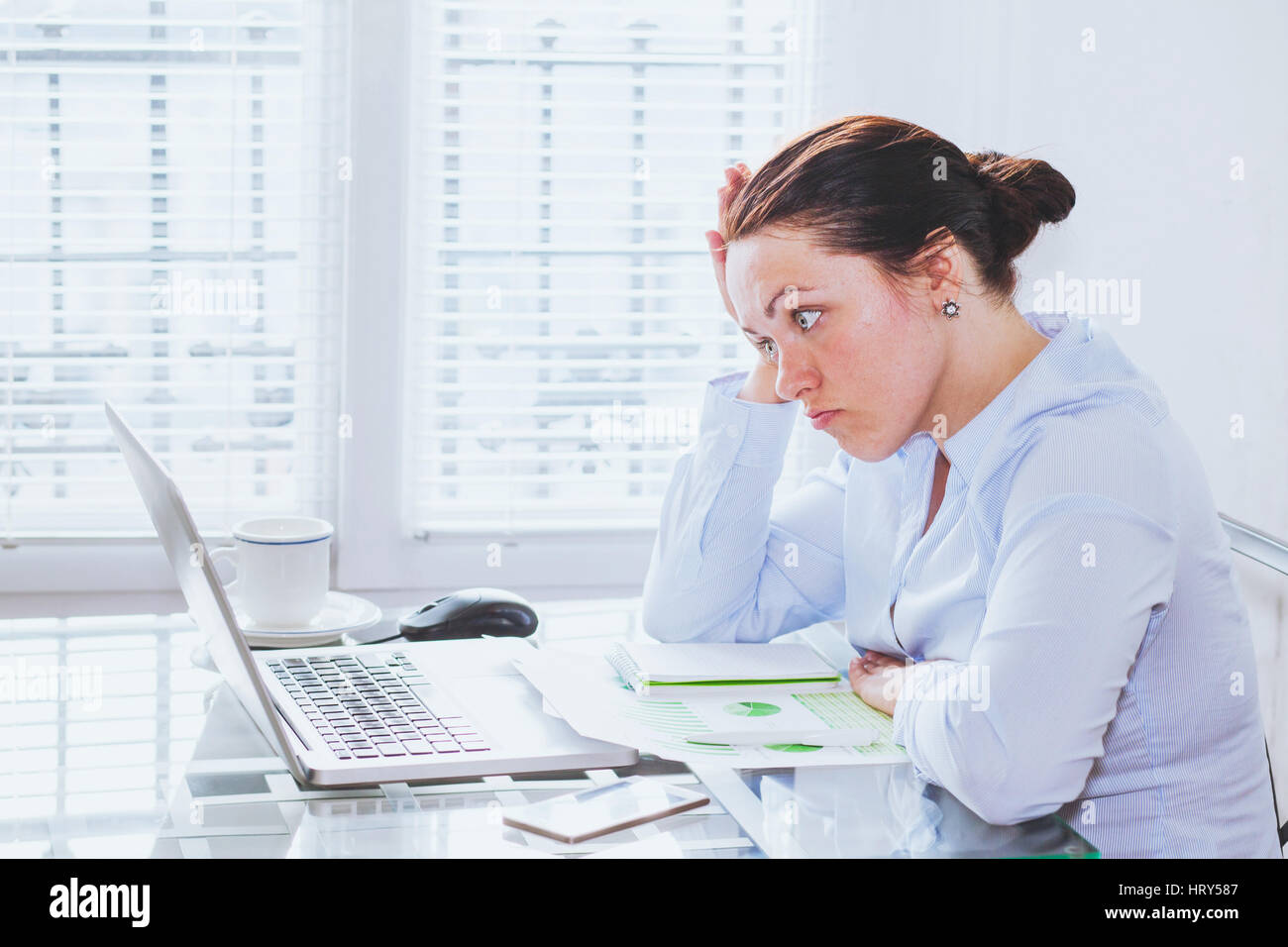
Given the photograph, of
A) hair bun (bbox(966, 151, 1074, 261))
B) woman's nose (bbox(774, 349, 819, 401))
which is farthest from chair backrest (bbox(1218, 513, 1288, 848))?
woman's nose (bbox(774, 349, 819, 401))

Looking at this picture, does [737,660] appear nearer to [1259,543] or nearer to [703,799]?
[703,799]

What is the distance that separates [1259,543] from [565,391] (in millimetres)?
1133

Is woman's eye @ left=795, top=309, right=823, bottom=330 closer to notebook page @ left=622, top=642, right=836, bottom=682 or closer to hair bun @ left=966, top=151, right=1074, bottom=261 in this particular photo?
hair bun @ left=966, top=151, right=1074, bottom=261

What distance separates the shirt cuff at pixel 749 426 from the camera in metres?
1.41

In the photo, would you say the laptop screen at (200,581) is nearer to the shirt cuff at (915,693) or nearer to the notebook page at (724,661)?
A: the notebook page at (724,661)

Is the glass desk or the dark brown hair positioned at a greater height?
the dark brown hair

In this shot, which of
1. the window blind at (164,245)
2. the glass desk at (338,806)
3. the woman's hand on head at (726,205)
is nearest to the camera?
the glass desk at (338,806)

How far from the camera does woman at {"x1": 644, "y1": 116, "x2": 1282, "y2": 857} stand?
98 cm

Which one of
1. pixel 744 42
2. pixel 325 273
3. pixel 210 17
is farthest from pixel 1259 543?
pixel 210 17

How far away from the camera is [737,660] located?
1.26 meters

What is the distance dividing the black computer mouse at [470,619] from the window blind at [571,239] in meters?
0.77

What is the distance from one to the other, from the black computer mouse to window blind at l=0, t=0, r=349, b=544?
0.83 metres

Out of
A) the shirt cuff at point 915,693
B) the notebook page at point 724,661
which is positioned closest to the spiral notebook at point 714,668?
the notebook page at point 724,661
